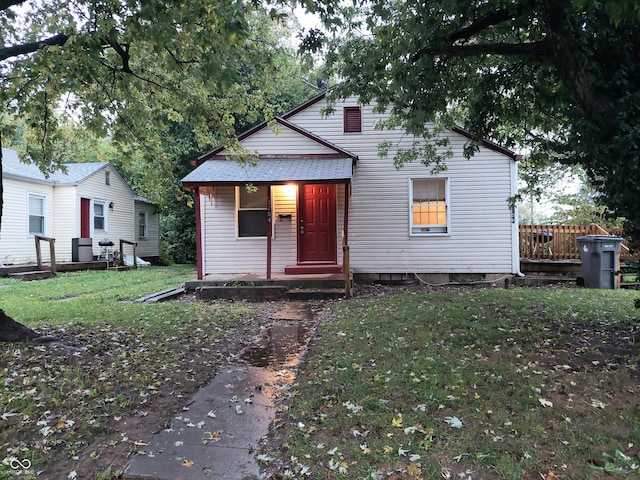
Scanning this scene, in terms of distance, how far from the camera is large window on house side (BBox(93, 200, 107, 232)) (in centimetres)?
1780

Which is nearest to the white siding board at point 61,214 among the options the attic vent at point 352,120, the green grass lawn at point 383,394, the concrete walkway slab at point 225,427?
the green grass lawn at point 383,394

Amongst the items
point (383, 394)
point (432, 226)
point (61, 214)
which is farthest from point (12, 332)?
point (61, 214)

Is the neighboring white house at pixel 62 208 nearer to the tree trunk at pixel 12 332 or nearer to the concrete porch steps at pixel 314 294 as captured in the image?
the concrete porch steps at pixel 314 294

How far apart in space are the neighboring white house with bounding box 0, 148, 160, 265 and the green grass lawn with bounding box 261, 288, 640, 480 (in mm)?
11580

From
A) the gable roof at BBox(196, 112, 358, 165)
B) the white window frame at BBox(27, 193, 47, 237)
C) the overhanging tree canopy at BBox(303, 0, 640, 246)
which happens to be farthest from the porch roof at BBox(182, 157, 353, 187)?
the white window frame at BBox(27, 193, 47, 237)

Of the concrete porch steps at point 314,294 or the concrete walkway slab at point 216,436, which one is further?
the concrete porch steps at point 314,294

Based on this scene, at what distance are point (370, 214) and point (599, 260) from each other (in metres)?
5.49

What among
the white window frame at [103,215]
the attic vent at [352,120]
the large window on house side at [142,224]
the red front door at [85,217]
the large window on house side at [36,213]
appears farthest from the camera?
Result: the large window on house side at [142,224]

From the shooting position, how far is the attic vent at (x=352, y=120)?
1113 cm

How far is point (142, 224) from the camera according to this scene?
22.2 m

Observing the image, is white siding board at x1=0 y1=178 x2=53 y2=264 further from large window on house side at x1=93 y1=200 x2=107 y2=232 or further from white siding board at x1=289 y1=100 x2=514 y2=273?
white siding board at x1=289 y1=100 x2=514 y2=273

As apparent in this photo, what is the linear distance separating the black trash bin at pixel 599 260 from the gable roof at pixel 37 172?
15147 millimetres

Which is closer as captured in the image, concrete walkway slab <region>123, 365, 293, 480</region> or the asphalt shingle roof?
concrete walkway slab <region>123, 365, 293, 480</region>

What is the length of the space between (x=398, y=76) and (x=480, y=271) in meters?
6.60
